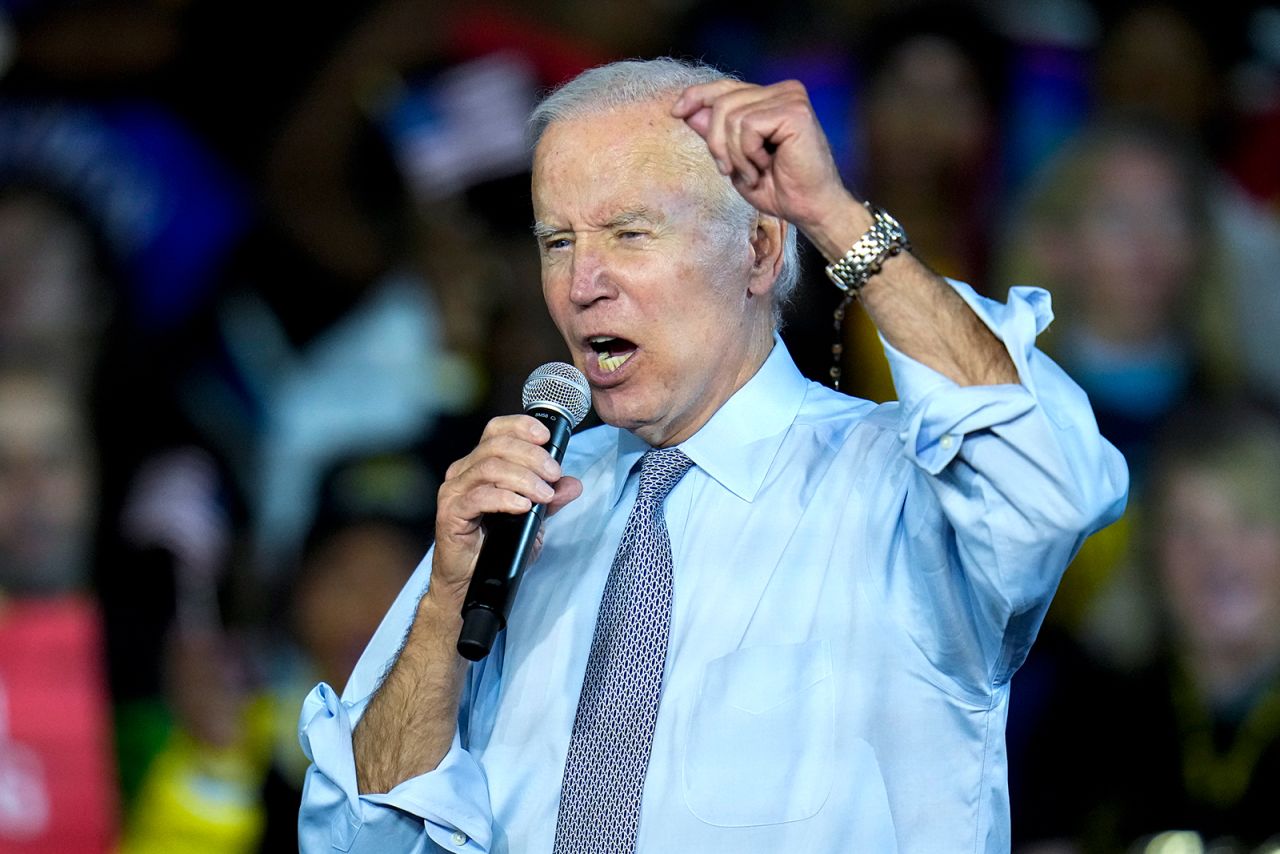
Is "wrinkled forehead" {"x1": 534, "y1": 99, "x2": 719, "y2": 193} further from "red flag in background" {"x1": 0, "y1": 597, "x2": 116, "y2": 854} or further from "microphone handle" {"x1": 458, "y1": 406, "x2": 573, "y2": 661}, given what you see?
"red flag in background" {"x1": 0, "y1": 597, "x2": 116, "y2": 854}

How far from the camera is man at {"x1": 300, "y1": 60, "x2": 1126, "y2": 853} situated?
1.46 metres

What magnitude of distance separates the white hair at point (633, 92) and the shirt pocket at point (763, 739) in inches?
21.8

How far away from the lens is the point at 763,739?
5.34ft

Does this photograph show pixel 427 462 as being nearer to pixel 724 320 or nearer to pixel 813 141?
pixel 724 320

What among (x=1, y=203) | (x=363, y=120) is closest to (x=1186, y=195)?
(x=363, y=120)

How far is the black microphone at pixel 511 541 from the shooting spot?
1.57 metres

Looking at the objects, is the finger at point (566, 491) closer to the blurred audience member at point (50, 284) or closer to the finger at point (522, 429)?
the finger at point (522, 429)

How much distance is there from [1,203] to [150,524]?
1117 millimetres

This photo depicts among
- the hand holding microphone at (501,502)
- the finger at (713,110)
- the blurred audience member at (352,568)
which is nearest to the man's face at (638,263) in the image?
the hand holding microphone at (501,502)

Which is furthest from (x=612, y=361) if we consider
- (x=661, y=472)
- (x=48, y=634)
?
(x=48, y=634)

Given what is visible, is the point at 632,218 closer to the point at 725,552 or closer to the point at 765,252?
the point at 765,252

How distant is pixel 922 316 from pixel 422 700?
0.70m

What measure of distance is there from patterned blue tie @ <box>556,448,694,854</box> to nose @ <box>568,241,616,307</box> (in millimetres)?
240

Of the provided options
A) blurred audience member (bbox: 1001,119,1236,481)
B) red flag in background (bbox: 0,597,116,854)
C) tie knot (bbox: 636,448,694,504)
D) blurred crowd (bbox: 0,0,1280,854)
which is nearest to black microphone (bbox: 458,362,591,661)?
tie knot (bbox: 636,448,694,504)
